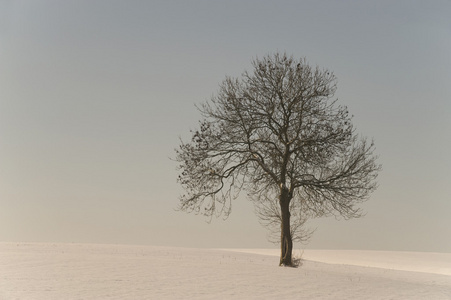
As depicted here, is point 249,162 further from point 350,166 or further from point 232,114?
point 350,166

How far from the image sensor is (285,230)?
24.2m

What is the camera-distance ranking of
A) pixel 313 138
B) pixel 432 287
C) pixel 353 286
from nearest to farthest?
pixel 353 286
pixel 432 287
pixel 313 138

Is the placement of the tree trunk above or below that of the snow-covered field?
above

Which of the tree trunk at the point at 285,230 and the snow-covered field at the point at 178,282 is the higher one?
the tree trunk at the point at 285,230

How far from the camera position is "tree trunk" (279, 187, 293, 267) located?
2417cm

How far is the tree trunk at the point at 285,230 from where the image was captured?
24.2 m

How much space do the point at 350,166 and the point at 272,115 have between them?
4425mm

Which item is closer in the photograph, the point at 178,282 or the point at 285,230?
the point at 178,282

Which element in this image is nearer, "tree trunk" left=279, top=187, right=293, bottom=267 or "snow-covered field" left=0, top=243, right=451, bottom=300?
"snow-covered field" left=0, top=243, right=451, bottom=300

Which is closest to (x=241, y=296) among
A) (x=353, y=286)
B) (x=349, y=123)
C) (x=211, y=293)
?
(x=211, y=293)

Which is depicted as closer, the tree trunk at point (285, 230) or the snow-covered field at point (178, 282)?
the snow-covered field at point (178, 282)

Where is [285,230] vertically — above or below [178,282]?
above

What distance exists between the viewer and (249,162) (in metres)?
25.1

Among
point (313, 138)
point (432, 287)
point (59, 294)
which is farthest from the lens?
point (313, 138)
